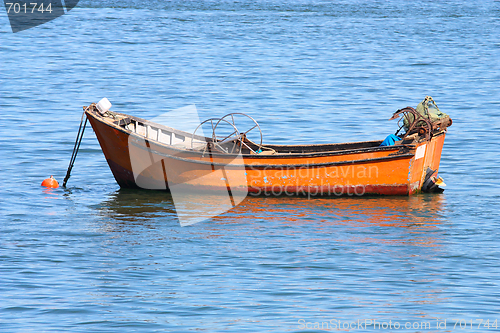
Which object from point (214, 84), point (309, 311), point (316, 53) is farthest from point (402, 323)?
point (316, 53)

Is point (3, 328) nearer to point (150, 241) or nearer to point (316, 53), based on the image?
point (150, 241)

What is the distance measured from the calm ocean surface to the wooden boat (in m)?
0.30

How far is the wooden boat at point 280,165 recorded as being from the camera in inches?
449

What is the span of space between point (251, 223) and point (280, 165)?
1661 millimetres

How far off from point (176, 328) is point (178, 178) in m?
5.84

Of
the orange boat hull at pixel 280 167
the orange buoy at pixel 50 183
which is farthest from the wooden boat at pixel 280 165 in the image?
the orange buoy at pixel 50 183

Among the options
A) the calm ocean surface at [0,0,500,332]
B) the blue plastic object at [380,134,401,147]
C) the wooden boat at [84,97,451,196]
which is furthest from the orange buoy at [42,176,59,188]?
the blue plastic object at [380,134,401,147]

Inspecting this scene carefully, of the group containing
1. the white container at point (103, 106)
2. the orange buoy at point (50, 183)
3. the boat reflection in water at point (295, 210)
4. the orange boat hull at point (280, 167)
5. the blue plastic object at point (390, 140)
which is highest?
the white container at point (103, 106)

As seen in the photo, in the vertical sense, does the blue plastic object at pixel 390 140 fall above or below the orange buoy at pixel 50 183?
above

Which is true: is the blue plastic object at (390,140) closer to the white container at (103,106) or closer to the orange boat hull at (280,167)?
the orange boat hull at (280,167)

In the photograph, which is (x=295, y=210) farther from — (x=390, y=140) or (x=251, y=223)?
(x=390, y=140)

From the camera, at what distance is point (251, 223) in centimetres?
1023

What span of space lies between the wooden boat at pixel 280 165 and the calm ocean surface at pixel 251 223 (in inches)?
11.9

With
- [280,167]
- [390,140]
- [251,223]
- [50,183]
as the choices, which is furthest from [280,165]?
[50,183]
